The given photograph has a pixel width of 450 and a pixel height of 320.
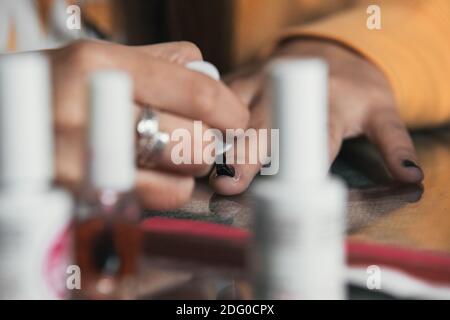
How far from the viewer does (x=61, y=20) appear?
2.22 feet

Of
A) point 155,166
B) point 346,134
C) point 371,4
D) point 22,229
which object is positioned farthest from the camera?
point 371,4

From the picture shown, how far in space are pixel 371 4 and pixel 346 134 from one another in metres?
0.17

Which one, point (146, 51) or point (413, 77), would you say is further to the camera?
point (413, 77)

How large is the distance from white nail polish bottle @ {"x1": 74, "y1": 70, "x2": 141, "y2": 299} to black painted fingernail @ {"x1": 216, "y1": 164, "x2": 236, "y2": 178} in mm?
185

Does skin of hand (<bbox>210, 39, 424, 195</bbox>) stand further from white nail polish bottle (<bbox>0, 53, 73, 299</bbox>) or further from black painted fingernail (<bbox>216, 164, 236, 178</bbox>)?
white nail polish bottle (<bbox>0, 53, 73, 299</bbox>)

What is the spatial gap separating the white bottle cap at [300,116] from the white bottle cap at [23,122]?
78mm

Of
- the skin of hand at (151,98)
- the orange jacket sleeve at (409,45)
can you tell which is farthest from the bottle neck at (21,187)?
the orange jacket sleeve at (409,45)

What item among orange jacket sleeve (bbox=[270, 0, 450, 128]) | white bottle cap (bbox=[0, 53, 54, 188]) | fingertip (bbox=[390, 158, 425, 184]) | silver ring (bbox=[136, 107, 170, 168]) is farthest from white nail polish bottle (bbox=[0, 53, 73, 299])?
orange jacket sleeve (bbox=[270, 0, 450, 128])

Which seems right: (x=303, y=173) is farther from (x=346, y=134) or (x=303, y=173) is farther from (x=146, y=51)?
(x=346, y=134)

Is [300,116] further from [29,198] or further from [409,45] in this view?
[409,45]

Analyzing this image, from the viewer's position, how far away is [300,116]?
30 cm

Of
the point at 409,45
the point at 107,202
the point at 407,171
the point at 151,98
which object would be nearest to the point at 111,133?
the point at 107,202

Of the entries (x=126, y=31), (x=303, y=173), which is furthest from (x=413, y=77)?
(x=303, y=173)

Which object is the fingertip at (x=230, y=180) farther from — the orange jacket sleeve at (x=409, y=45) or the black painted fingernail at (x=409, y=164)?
the orange jacket sleeve at (x=409, y=45)
